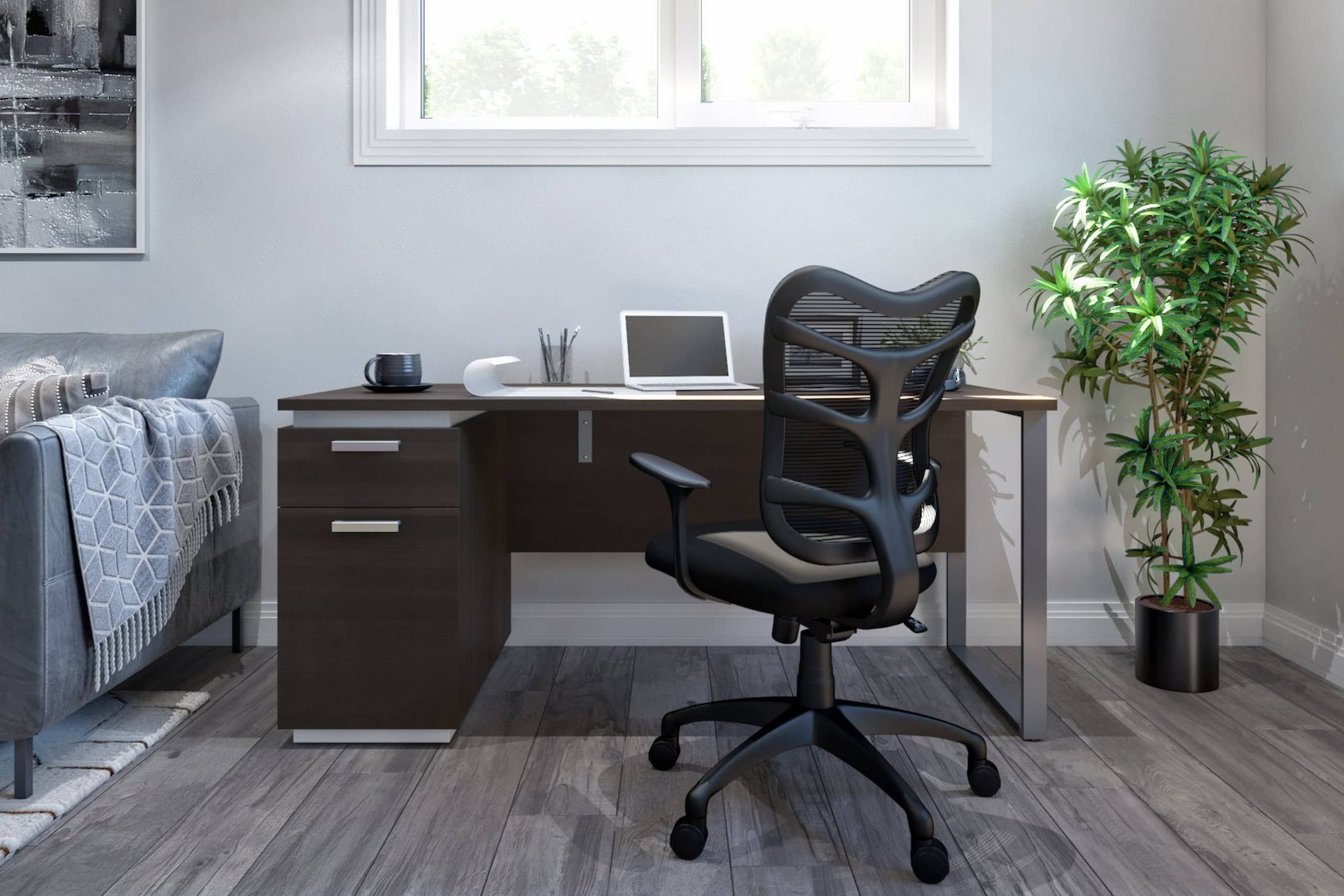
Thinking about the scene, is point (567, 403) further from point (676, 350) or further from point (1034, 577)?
point (1034, 577)

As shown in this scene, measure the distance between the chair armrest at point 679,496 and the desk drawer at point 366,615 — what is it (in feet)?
1.81

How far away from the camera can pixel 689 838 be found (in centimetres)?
154

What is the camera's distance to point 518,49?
285 centimetres

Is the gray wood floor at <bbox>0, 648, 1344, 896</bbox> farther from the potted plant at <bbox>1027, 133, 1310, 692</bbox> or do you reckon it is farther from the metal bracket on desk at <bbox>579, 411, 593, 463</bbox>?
the metal bracket on desk at <bbox>579, 411, 593, 463</bbox>

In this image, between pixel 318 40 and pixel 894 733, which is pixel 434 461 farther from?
pixel 318 40

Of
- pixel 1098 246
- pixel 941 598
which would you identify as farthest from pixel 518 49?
pixel 941 598

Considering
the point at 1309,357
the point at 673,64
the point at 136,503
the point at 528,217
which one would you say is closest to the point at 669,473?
the point at 136,503

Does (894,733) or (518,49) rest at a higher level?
(518,49)

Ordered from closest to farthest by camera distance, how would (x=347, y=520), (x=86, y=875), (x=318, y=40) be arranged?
(x=86, y=875) → (x=347, y=520) → (x=318, y=40)

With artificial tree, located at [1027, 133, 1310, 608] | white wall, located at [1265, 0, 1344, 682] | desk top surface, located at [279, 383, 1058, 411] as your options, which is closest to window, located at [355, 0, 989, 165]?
artificial tree, located at [1027, 133, 1310, 608]

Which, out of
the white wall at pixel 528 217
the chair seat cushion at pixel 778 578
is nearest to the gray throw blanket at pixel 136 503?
the white wall at pixel 528 217

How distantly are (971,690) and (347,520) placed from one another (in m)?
1.60

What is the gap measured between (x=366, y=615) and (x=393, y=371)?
1.83 feet

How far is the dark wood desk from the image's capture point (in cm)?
196
